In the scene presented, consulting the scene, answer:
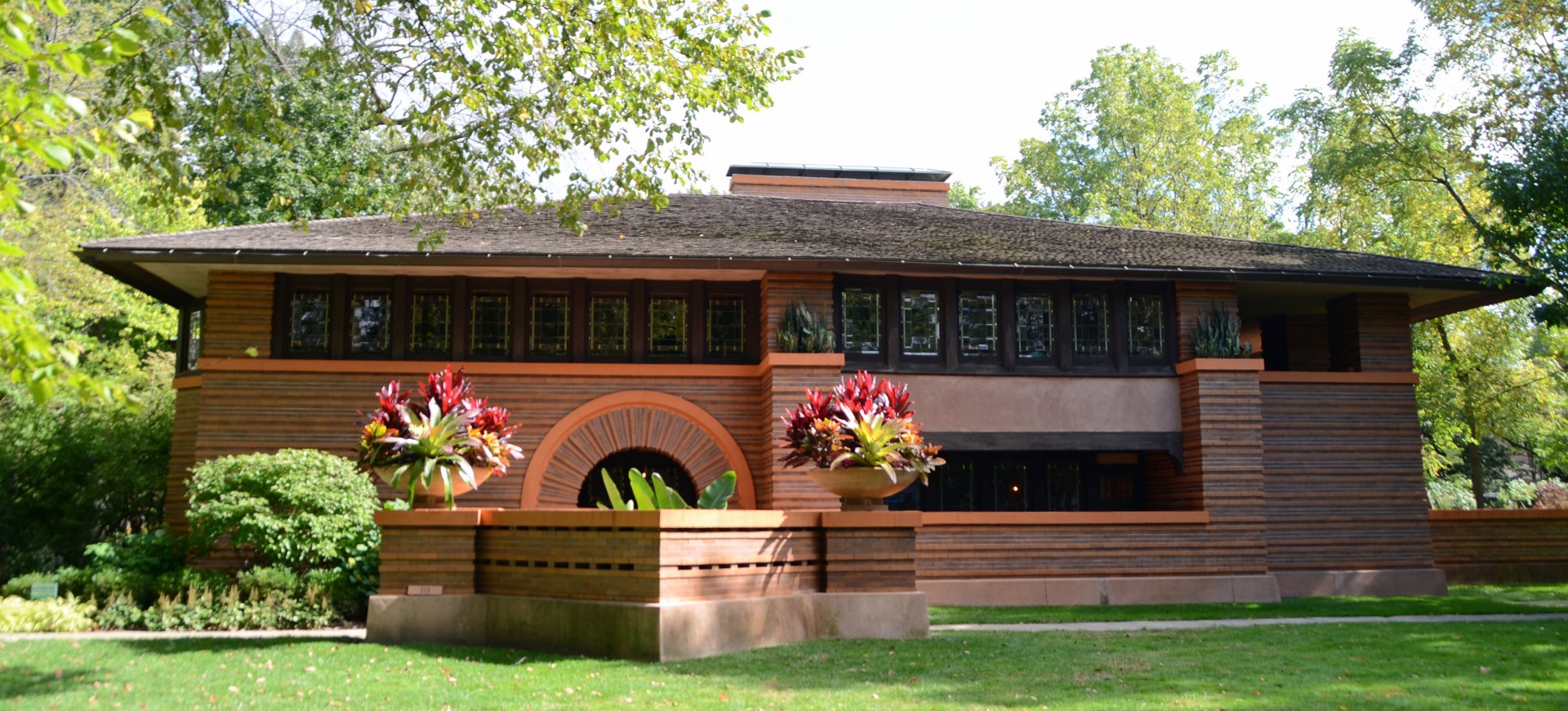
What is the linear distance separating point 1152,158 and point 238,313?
32667 millimetres

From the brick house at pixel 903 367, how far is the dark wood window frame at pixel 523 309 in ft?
0.11

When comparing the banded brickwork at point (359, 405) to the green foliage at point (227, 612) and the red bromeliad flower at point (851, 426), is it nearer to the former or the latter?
the green foliage at point (227, 612)

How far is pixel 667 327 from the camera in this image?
60.0 feet

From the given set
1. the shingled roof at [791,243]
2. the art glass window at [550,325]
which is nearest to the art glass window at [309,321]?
the shingled roof at [791,243]

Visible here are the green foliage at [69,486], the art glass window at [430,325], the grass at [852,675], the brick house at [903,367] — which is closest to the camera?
the grass at [852,675]

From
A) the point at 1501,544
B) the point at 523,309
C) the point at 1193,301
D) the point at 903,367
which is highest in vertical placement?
the point at 1193,301

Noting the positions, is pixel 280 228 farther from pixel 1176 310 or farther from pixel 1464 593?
pixel 1464 593

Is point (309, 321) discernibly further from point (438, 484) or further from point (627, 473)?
point (438, 484)

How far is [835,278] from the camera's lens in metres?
18.0

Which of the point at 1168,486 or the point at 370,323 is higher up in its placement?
the point at 370,323

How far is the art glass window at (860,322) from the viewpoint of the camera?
18188 mm

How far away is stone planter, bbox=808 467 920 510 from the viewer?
1191cm

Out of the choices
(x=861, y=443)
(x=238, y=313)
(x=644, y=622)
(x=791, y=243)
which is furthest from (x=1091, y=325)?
(x=238, y=313)

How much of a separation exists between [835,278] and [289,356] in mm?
7872
